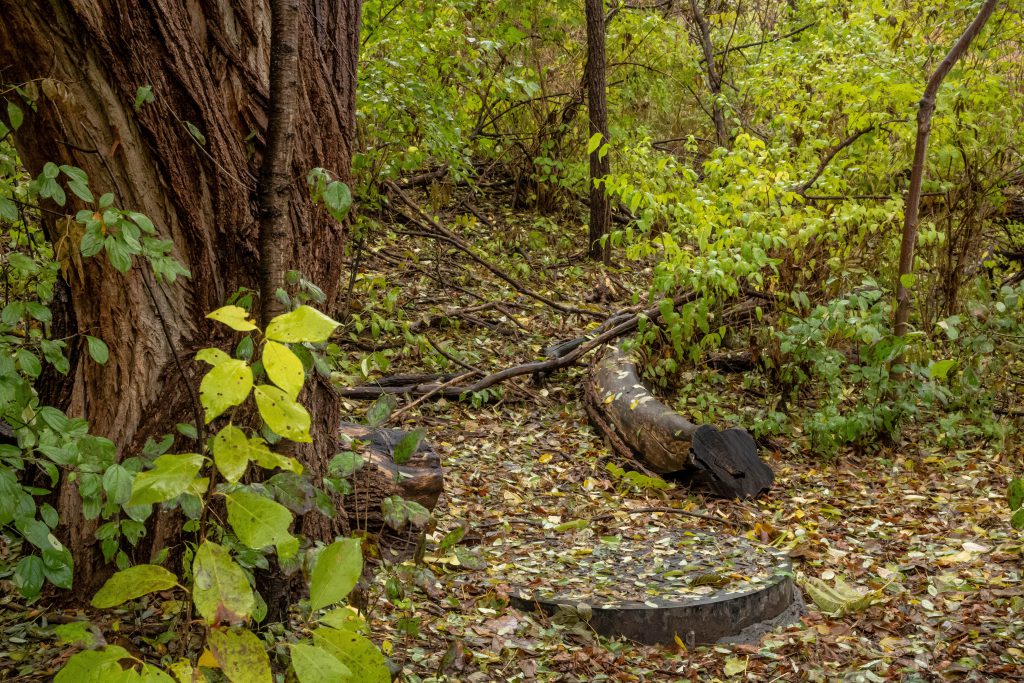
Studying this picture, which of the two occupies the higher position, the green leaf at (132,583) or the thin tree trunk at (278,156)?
the thin tree trunk at (278,156)

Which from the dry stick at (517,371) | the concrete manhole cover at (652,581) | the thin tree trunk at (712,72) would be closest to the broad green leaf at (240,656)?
the concrete manhole cover at (652,581)

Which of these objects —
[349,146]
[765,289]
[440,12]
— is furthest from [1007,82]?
[349,146]

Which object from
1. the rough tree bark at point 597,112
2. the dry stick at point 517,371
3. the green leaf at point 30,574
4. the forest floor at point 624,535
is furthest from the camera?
the rough tree bark at point 597,112

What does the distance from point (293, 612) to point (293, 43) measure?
1.70m

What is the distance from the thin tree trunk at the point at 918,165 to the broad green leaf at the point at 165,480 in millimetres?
4623

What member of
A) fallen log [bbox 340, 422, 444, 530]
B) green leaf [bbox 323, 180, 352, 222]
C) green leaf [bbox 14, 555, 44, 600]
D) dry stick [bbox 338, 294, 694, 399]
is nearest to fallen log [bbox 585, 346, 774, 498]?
dry stick [bbox 338, 294, 694, 399]

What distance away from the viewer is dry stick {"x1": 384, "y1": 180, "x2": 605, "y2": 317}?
7.48 m

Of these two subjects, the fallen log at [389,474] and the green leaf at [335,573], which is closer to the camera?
the green leaf at [335,573]

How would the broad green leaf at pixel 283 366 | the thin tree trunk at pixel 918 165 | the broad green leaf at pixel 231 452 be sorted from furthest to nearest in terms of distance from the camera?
1. the thin tree trunk at pixel 918 165
2. the broad green leaf at pixel 231 452
3. the broad green leaf at pixel 283 366

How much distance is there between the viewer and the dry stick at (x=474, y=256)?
294 inches

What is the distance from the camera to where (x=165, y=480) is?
1.45 meters

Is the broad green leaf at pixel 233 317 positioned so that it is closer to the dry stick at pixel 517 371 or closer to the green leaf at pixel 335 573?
the green leaf at pixel 335 573

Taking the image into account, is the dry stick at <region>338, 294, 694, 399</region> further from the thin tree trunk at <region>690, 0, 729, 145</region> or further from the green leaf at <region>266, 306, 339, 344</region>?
the thin tree trunk at <region>690, 0, 729, 145</region>

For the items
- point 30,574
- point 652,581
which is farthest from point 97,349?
point 652,581
